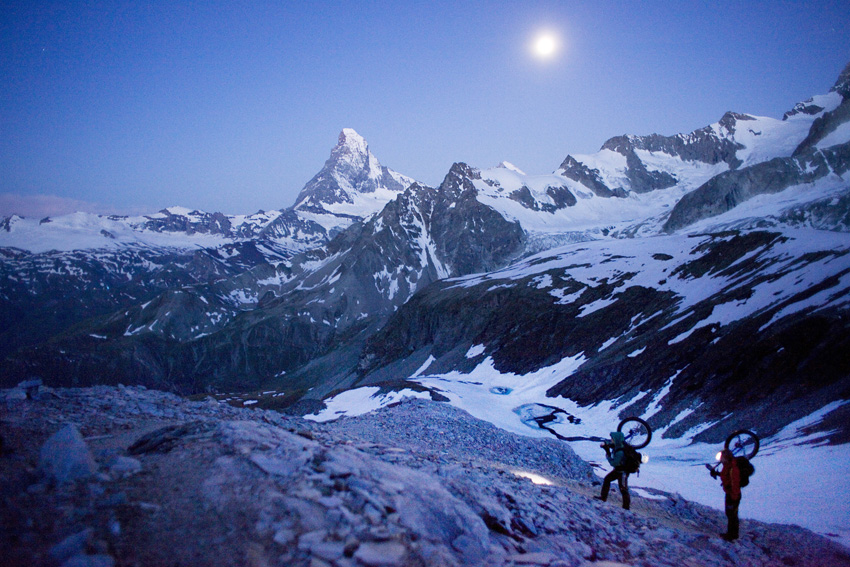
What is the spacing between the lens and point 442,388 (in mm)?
50406

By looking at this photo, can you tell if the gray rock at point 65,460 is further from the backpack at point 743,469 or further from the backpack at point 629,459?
the backpack at point 743,469

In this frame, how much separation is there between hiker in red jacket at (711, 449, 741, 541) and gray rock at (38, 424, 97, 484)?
13283 millimetres

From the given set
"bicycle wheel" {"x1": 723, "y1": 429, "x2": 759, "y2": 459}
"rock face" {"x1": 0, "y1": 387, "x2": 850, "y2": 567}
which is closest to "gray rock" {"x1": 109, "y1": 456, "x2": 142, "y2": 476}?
"rock face" {"x1": 0, "y1": 387, "x2": 850, "y2": 567}

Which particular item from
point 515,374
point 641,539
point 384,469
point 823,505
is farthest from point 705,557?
point 515,374

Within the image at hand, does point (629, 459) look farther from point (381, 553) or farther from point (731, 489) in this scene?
point (381, 553)

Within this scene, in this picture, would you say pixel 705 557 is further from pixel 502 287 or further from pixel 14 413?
→ pixel 502 287

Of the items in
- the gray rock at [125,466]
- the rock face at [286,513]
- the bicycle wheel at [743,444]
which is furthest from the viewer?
the bicycle wheel at [743,444]

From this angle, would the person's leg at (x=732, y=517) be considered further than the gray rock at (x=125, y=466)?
Yes

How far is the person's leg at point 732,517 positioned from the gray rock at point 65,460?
43.7 feet

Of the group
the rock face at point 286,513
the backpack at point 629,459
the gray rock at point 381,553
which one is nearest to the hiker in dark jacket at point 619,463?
the backpack at point 629,459

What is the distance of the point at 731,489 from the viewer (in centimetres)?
1117

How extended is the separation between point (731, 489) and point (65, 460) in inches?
541

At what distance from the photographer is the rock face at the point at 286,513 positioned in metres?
4.70

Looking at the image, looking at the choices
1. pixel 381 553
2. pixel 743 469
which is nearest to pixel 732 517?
pixel 743 469
